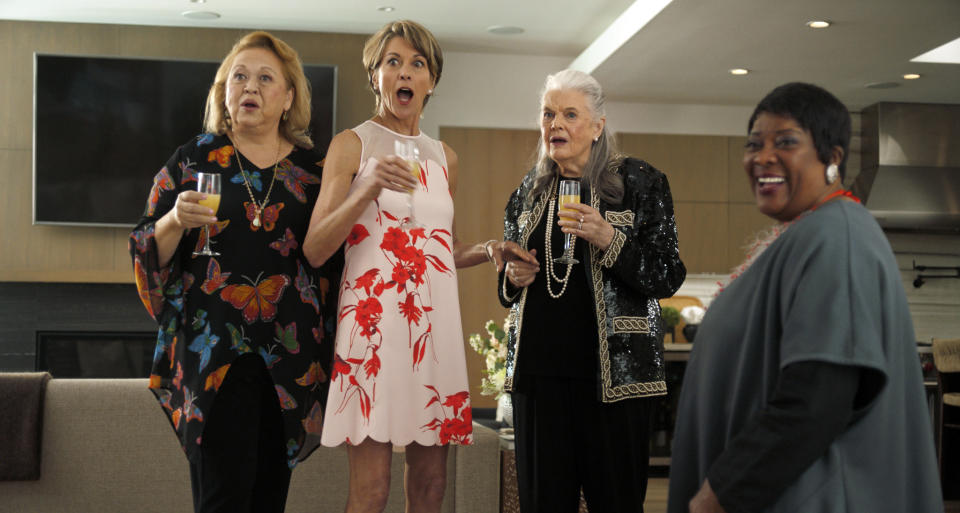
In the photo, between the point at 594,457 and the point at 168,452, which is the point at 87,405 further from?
the point at 594,457

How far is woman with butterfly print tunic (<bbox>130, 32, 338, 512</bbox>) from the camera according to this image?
1.85 m

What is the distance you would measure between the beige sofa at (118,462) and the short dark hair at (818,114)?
1.77 meters

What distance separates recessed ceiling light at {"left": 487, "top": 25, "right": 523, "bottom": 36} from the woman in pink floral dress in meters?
5.23

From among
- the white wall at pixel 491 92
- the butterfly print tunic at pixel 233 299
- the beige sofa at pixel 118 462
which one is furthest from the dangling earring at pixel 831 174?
the white wall at pixel 491 92

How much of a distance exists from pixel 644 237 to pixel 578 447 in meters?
0.50

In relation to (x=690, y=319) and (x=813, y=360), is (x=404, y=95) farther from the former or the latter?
(x=690, y=319)

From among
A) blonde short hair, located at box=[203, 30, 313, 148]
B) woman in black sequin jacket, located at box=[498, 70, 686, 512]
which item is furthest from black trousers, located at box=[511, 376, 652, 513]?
blonde short hair, located at box=[203, 30, 313, 148]

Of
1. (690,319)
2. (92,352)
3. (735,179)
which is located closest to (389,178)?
(690,319)

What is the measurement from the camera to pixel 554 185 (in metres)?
2.19

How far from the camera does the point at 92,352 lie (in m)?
7.04

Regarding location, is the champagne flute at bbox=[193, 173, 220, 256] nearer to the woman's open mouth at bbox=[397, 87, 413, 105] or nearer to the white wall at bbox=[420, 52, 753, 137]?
the woman's open mouth at bbox=[397, 87, 413, 105]

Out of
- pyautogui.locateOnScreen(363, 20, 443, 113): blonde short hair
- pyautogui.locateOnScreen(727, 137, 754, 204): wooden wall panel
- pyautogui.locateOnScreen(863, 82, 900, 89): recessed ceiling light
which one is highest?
pyautogui.locateOnScreen(863, 82, 900, 89): recessed ceiling light

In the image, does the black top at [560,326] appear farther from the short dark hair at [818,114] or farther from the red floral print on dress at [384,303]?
the short dark hair at [818,114]

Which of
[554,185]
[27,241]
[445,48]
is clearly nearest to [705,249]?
[445,48]
